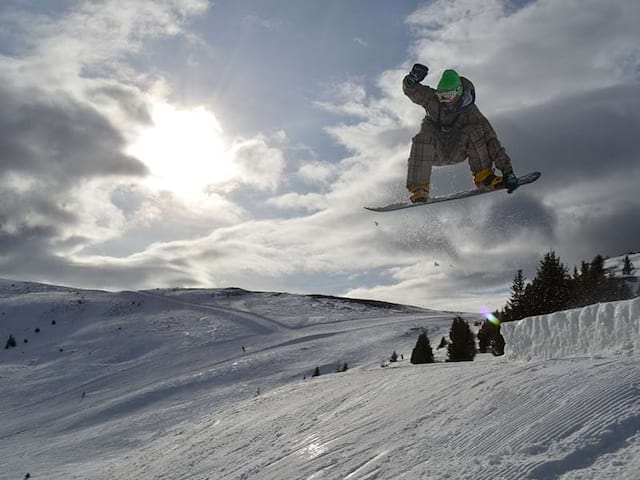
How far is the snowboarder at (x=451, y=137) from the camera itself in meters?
9.13

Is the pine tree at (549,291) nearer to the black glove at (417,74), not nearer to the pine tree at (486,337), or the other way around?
the pine tree at (486,337)

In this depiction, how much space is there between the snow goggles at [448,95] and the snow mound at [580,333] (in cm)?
418

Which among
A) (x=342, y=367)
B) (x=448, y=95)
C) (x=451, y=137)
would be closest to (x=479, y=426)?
(x=451, y=137)

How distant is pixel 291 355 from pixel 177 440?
26.1 meters

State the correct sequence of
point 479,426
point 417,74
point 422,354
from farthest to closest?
point 422,354 < point 417,74 < point 479,426

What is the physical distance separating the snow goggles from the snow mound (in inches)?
165

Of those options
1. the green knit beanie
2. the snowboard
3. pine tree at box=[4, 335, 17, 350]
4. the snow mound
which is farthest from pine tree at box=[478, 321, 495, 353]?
pine tree at box=[4, 335, 17, 350]

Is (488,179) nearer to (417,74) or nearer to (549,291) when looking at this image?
(417,74)

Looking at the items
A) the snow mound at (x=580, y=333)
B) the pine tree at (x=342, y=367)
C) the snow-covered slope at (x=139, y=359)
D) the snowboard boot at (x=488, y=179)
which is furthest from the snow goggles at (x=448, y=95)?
the pine tree at (x=342, y=367)

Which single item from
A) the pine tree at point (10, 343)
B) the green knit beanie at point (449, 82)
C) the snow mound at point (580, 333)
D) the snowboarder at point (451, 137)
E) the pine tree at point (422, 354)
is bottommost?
the pine tree at point (422, 354)

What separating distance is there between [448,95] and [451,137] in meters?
0.96

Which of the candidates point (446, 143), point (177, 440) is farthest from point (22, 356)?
point (446, 143)

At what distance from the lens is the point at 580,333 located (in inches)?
370

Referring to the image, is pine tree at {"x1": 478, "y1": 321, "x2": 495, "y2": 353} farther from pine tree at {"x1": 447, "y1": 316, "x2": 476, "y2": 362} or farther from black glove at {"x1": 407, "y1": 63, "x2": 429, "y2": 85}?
black glove at {"x1": 407, "y1": 63, "x2": 429, "y2": 85}
